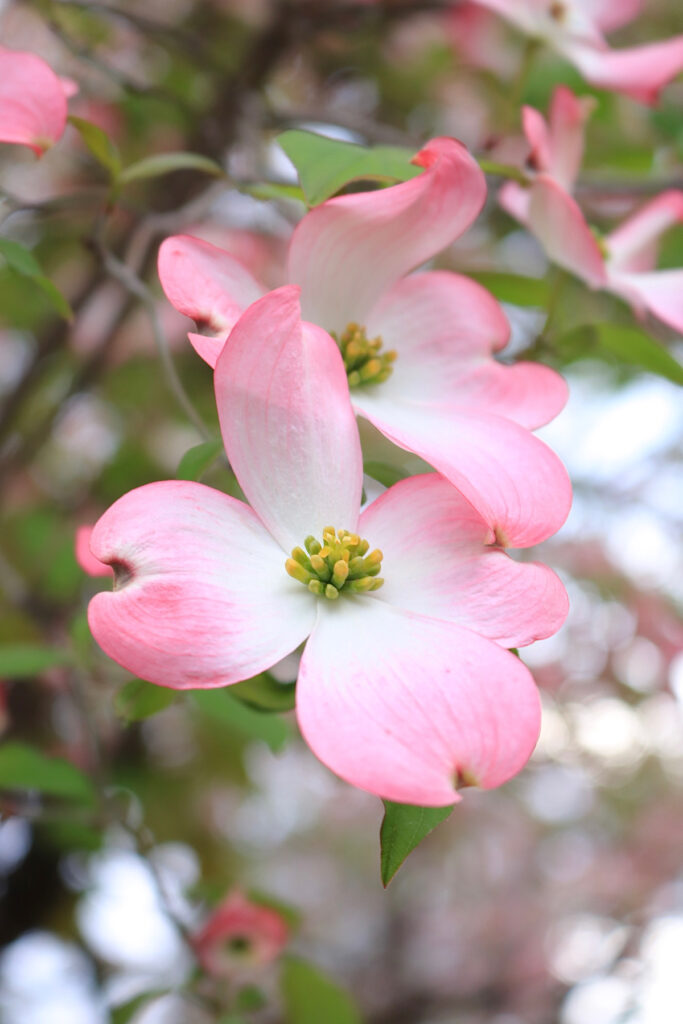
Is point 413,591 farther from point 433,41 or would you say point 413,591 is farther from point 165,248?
point 433,41

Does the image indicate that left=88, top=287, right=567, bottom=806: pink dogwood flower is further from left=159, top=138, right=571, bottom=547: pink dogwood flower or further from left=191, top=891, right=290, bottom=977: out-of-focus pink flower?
left=191, top=891, right=290, bottom=977: out-of-focus pink flower

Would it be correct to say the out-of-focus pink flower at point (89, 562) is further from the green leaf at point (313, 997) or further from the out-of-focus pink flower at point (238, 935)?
the green leaf at point (313, 997)

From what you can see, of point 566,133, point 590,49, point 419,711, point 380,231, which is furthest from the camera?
point 590,49

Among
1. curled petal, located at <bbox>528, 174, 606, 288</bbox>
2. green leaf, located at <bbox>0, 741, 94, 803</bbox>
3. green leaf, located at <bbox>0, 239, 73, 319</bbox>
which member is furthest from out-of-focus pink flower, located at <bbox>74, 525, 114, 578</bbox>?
green leaf, located at <bbox>0, 741, 94, 803</bbox>

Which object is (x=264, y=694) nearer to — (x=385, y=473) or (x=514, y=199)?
(x=385, y=473)

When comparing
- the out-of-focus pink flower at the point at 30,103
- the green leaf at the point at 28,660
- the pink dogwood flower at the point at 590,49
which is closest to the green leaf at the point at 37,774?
the green leaf at the point at 28,660

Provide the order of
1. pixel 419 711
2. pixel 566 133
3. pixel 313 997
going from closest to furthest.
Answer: pixel 419 711
pixel 566 133
pixel 313 997

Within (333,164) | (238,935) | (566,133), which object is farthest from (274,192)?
(238,935)
